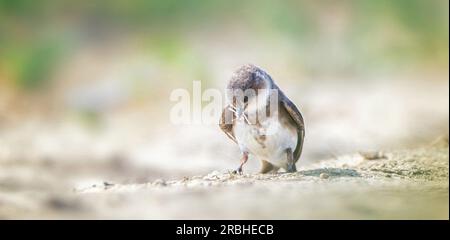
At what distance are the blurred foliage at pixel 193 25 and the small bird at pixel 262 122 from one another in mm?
4326

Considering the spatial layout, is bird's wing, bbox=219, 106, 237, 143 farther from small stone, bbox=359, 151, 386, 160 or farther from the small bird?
small stone, bbox=359, 151, 386, 160

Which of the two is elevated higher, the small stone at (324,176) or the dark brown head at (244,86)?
the dark brown head at (244,86)

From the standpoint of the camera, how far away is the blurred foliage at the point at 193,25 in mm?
9617

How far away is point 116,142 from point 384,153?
339 cm

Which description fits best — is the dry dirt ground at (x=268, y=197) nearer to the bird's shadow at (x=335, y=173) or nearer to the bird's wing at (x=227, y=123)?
the bird's shadow at (x=335, y=173)

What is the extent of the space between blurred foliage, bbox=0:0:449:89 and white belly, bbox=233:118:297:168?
4.35 meters

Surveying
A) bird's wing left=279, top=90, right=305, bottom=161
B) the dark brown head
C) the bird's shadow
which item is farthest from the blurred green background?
the dark brown head

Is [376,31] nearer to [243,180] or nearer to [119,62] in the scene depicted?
[119,62]

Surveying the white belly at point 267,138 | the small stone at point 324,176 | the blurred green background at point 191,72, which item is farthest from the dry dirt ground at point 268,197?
the blurred green background at point 191,72

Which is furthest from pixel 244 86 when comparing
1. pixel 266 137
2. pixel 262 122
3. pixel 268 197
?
pixel 268 197

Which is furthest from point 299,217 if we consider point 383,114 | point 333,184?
point 383,114

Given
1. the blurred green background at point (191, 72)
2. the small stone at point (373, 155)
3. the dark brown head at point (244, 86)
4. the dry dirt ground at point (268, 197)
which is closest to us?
the dry dirt ground at point (268, 197)

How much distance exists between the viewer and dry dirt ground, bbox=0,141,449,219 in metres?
4.04

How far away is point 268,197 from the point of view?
13.7 feet
